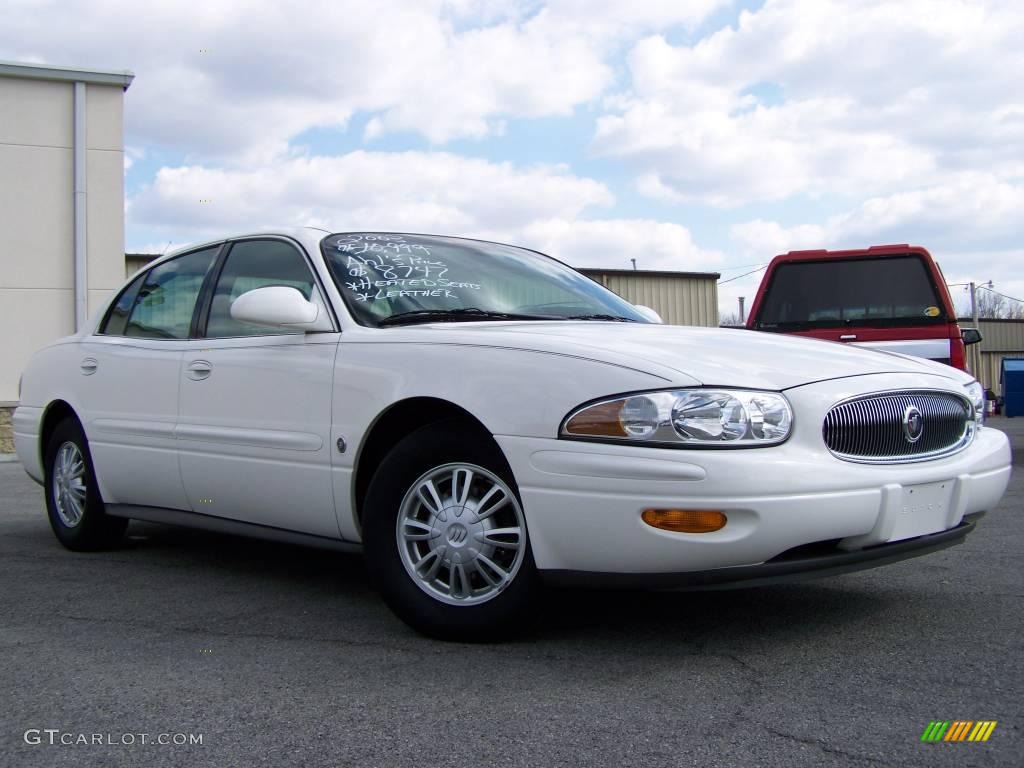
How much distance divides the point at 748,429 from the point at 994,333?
4409 centimetres

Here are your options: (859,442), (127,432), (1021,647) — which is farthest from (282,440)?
(1021,647)

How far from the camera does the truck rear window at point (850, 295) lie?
8.98 meters

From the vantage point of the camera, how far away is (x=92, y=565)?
5352mm

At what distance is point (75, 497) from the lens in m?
5.67

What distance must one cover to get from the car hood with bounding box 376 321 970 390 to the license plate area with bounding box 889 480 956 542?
419 millimetres

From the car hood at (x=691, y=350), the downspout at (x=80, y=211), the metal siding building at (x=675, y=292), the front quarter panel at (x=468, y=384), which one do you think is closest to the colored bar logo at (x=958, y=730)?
the car hood at (x=691, y=350)

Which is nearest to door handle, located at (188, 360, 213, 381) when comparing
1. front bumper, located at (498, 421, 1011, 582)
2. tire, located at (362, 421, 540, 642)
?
tire, located at (362, 421, 540, 642)

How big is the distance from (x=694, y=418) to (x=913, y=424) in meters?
0.90

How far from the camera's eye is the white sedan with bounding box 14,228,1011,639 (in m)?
3.14

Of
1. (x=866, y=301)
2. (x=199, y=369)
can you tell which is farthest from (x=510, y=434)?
(x=866, y=301)

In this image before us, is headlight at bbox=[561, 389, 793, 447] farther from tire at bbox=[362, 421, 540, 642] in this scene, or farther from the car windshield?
the car windshield

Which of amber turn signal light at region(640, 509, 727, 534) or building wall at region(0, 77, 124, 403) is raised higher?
building wall at region(0, 77, 124, 403)

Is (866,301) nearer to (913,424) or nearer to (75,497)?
(913,424)

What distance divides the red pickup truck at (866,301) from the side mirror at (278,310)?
5.56 meters
